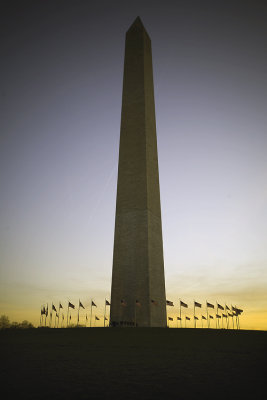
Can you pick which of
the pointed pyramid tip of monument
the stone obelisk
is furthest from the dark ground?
the pointed pyramid tip of monument

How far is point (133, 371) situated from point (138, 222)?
20.6 meters

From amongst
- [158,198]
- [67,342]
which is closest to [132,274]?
[158,198]

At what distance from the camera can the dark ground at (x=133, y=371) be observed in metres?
6.03

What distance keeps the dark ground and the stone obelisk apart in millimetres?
14274

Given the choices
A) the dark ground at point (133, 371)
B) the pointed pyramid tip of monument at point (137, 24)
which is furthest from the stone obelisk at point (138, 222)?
the dark ground at point (133, 371)

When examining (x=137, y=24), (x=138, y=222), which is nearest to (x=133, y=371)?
(x=138, y=222)

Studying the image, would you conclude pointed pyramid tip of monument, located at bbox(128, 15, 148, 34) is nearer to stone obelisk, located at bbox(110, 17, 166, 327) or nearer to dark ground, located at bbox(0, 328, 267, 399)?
stone obelisk, located at bbox(110, 17, 166, 327)

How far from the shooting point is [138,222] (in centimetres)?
2841

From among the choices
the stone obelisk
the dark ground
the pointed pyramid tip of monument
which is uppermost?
the pointed pyramid tip of monument

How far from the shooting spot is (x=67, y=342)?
13.6m

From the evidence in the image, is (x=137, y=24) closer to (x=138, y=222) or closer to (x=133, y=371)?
(x=138, y=222)

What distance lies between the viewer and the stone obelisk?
87.7 ft

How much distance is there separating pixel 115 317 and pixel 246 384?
21.9 meters

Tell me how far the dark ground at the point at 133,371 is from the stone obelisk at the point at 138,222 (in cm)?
1427
